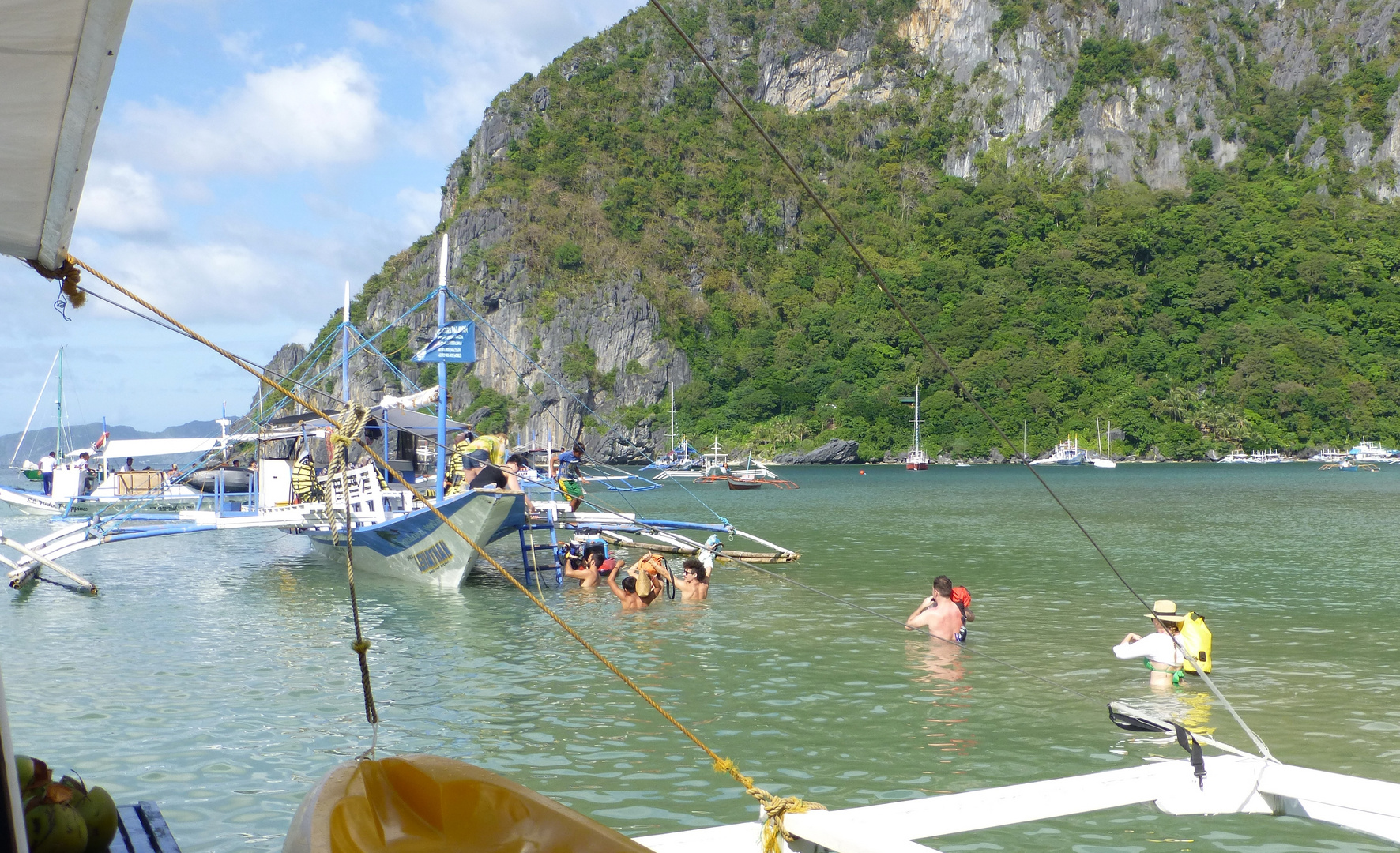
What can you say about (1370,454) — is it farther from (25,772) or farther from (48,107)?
(48,107)

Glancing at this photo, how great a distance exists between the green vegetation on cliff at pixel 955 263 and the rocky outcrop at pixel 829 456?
9.12ft

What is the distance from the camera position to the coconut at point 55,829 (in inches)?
100

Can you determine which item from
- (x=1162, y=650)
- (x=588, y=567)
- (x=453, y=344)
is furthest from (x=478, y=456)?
(x=1162, y=650)

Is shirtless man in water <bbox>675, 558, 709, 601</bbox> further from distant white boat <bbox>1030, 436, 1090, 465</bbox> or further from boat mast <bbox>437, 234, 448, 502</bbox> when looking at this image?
distant white boat <bbox>1030, 436, 1090, 465</bbox>

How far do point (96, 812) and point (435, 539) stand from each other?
12396 millimetres

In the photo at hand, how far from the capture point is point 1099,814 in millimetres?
6027

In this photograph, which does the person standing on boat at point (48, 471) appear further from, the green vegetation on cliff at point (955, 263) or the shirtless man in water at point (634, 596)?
the green vegetation on cliff at point (955, 263)

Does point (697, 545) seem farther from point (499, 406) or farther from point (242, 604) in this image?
point (499, 406)

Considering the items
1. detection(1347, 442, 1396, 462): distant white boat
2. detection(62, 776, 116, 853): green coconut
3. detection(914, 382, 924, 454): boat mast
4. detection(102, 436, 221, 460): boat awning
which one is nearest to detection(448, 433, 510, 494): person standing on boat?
detection(102, 436, 221, 460): boat awning

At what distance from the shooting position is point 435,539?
1497 cm

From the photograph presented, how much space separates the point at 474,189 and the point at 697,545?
115 metres

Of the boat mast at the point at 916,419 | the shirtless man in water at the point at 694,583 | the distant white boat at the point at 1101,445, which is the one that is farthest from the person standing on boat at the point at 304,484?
the distant white boat at the point at 1101,445

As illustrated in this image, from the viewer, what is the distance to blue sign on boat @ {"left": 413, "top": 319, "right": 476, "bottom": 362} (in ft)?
44.8

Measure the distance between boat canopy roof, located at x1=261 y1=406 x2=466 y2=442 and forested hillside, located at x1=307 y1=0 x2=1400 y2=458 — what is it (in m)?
75.3
